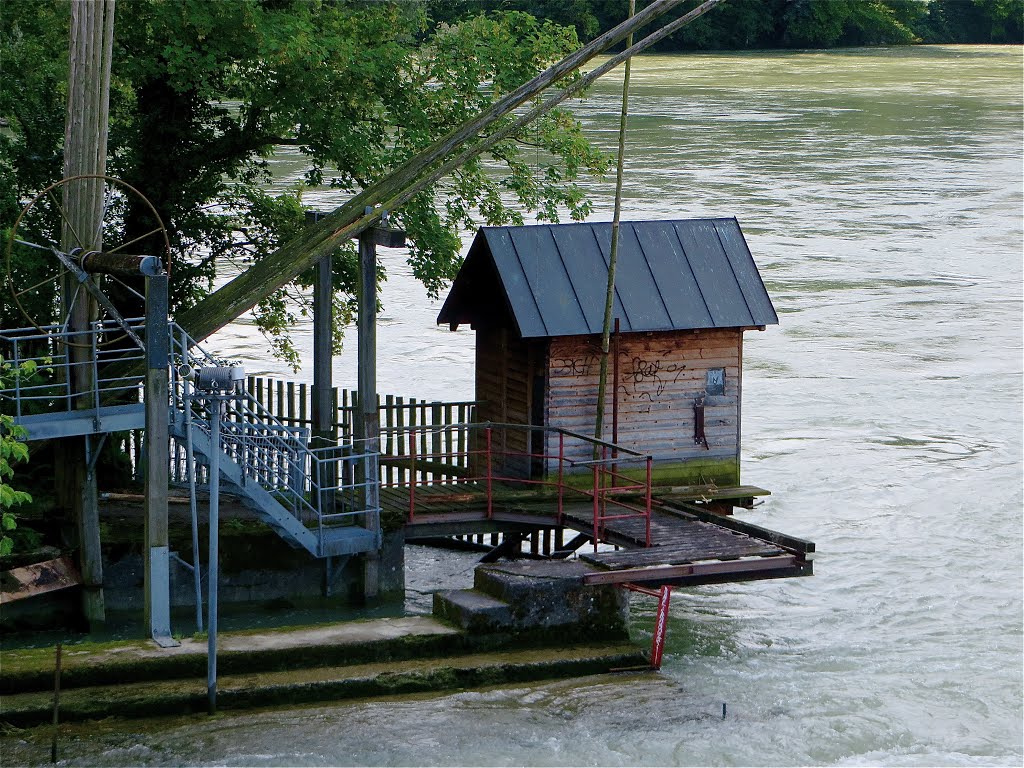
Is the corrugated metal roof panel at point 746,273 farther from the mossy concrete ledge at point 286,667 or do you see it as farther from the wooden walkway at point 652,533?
the mossy concrete ledge at point 286,667

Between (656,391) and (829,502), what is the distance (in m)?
6.93

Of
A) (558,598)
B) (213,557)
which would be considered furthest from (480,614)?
(213,557)

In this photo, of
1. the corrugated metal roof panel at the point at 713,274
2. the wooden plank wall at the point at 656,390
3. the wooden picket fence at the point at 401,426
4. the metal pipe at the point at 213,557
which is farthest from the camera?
the wooden picket fence at the point at 401,426

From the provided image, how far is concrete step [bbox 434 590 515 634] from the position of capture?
1553 cm

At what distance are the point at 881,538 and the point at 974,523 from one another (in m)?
1.68

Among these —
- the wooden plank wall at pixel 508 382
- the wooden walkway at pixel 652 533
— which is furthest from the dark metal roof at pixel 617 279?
the wooden walkway at pixel 652 533

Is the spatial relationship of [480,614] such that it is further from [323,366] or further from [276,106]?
[276,106]

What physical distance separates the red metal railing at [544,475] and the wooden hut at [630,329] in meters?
0.13

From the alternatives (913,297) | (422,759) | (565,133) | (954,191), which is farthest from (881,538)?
(954,191)

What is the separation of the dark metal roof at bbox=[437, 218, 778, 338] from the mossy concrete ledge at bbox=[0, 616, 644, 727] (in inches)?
155

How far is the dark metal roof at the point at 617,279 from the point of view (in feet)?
59.5

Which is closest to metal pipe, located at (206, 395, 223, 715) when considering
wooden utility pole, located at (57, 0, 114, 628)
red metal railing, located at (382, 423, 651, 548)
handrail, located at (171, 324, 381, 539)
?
handrail, located at (171, 324, 381, 539)

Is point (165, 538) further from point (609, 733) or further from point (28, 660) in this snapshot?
point (609, 733)

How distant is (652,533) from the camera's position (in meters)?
17.0
